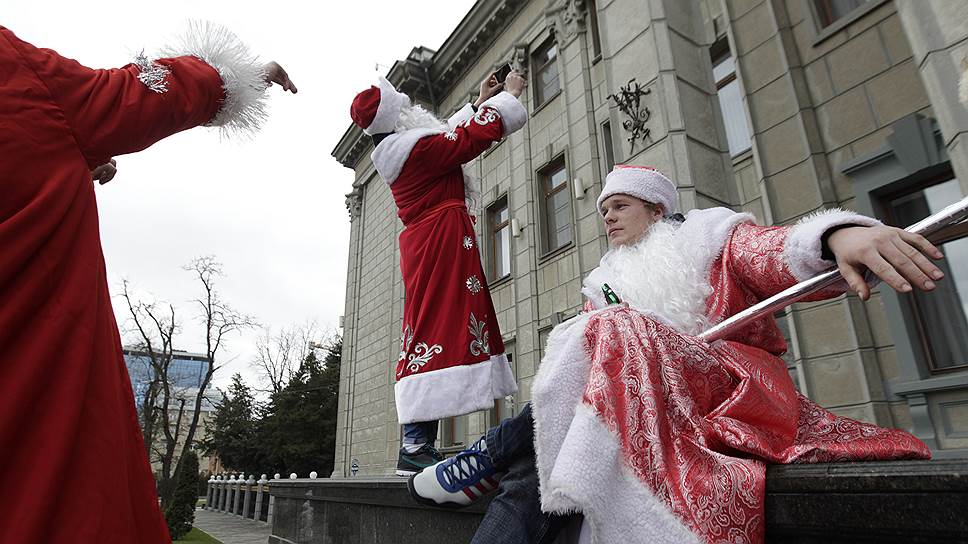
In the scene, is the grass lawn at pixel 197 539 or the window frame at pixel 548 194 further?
the grass lawn at pixel 197 539

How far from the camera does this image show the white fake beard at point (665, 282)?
6.24 ft

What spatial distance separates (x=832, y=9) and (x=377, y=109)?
24.1ft

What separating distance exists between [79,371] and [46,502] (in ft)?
1.03

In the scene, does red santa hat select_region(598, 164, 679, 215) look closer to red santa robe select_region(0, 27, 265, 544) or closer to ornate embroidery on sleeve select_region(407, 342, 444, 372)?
ornate embroidery on sleeve select_region(407, 342, 444, 372)

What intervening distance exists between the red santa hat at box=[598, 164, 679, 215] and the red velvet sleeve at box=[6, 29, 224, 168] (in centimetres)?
174

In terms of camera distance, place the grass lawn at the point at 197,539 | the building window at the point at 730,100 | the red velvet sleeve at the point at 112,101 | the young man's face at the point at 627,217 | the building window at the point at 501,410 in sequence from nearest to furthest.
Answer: the red velvet sleeve at the point at 112,101
the young man's face at the point at 627,217
the building window at the point at 730,100
the building window at the point at 501,410
the grass lawn at the point at 197,539

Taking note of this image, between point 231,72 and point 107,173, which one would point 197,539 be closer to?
point 107,173

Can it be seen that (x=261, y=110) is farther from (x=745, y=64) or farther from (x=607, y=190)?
(x=745, y=64)

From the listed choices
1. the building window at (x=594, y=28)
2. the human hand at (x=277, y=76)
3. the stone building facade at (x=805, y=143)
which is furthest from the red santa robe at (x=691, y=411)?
the building window at (x=594, y=28)

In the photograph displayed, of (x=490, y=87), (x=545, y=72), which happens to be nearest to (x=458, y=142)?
(x=490, y=87)

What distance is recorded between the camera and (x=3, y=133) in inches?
55.0

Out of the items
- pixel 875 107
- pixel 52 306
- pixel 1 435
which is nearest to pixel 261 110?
pixel 52 306

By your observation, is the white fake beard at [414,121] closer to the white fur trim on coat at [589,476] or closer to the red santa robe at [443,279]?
the red santa robe at [443,279]

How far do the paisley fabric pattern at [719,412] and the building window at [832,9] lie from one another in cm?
746
